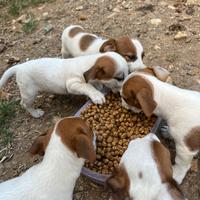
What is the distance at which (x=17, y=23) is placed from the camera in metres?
7.91

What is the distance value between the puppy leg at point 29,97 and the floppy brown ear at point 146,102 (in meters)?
1.62

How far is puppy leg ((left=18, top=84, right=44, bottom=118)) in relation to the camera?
5984mm

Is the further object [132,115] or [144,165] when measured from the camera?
[132,115]

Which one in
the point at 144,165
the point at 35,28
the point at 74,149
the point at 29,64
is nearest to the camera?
the point at 144,165

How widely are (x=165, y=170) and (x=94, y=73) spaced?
174 centimetres

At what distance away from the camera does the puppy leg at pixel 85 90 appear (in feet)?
18.5

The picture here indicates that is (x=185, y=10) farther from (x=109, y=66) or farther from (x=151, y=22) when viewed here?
(x=109, y=66)

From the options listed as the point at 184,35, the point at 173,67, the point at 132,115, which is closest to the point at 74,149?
the point at 132,115

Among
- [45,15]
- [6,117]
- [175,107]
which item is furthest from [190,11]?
[6,117]

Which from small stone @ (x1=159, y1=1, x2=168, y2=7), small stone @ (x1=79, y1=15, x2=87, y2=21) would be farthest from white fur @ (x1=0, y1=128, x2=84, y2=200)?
small stone @ (x1=159, y1=1, x2=168, y2=7)

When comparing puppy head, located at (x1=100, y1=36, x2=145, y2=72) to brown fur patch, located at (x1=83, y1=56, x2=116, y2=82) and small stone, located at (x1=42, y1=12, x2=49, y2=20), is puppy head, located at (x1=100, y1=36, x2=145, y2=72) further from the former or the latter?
small stone, located at (x1=42, y1=12, x2=49, y2=20)

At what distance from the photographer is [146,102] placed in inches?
194

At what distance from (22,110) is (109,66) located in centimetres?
146

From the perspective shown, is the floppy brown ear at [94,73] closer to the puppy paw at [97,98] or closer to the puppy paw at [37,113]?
the puppy paw at [97,98]
